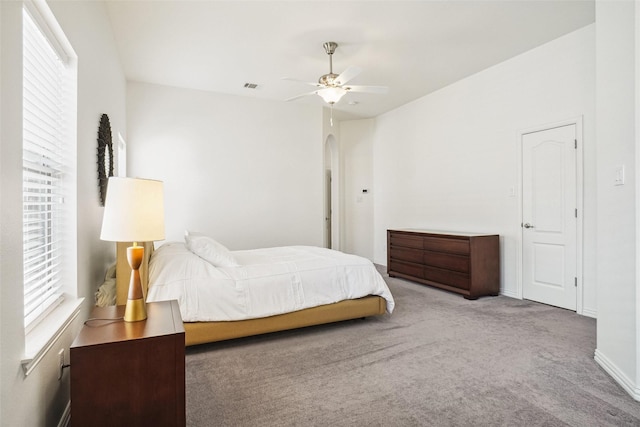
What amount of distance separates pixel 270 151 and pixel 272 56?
5.99 feet

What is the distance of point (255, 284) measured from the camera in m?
2.89

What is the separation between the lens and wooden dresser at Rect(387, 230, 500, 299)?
13.8ft

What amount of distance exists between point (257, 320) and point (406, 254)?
3001 mm

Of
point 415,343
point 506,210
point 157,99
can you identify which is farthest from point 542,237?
point 157,99

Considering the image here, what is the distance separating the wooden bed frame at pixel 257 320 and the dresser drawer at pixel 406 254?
1809 millimetres

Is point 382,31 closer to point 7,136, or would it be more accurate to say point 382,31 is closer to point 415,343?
point 415,343

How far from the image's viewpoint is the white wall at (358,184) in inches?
270

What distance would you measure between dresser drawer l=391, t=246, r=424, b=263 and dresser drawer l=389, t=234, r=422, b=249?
0.06m

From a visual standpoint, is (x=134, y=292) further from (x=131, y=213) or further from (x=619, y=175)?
(x=619, y=175)

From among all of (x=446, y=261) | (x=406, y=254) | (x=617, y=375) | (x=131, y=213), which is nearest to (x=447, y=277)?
(x=446, y=261)

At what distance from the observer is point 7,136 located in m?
1.16

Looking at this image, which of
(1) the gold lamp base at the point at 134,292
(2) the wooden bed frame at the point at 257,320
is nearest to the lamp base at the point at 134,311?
(1) the gold lamp base at the point at 134,292

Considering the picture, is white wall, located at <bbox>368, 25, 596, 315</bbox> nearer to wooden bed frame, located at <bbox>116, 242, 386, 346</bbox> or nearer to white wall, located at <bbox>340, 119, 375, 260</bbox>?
white wall, located at <bbox>340, 119, 375, 260</bbox>

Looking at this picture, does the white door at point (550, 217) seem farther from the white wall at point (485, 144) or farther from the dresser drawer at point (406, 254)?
the dresser drawer at point (406, 254)
